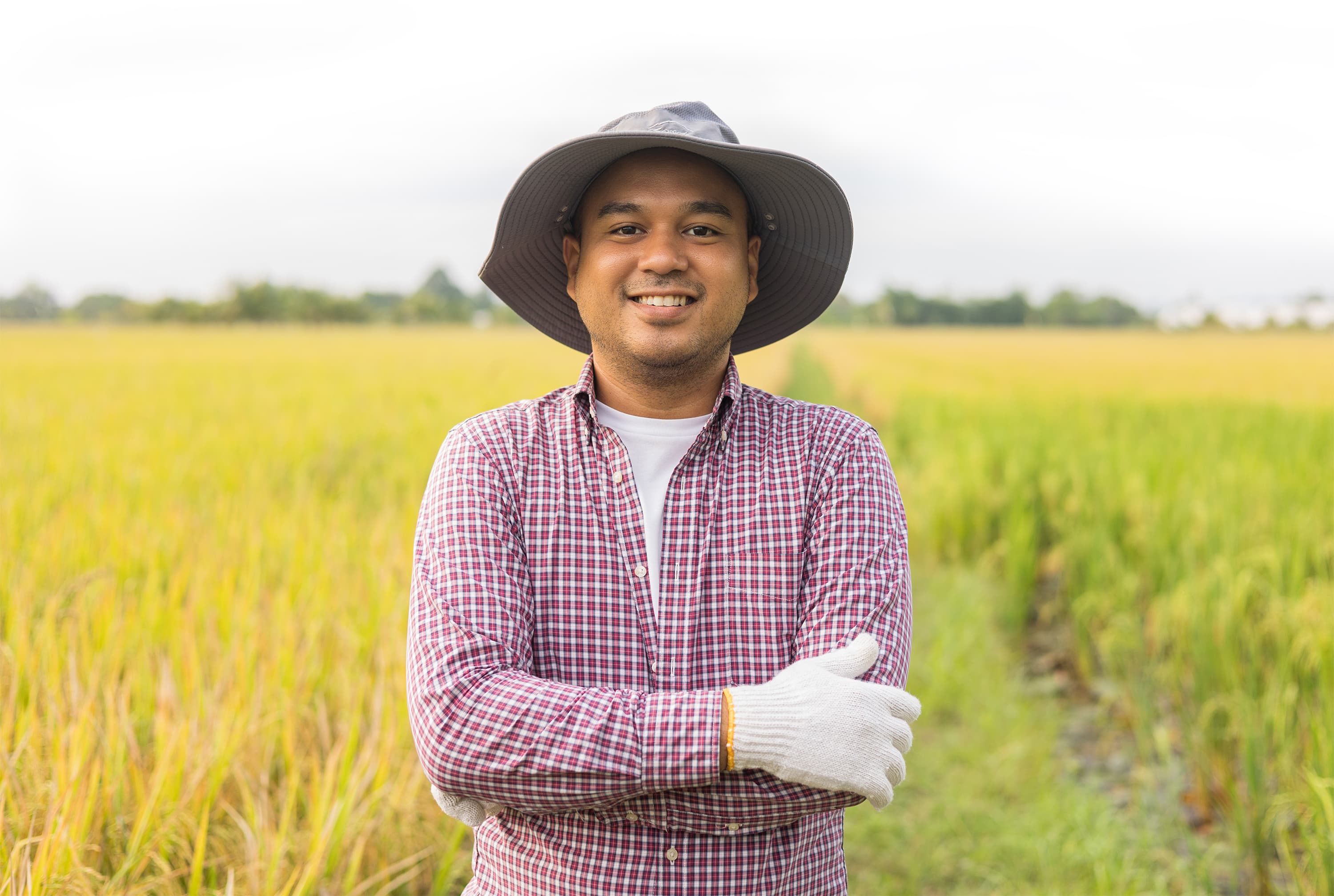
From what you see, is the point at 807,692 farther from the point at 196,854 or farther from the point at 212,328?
the point at 212,328

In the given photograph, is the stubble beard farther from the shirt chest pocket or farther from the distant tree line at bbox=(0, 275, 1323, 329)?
the distant tree line at bbox=(0, 275, 1323, 329)

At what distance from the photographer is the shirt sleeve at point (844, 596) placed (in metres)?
1.29

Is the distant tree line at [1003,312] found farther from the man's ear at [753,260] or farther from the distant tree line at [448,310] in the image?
the man's ear at [753,260]

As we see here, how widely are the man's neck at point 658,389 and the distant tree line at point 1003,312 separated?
85405mm

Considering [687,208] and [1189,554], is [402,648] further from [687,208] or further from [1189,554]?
[1189,554]

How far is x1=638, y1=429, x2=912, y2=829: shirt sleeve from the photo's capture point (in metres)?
1.29

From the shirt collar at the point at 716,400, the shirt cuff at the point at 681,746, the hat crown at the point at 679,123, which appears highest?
the hat crown at the point at 679,123

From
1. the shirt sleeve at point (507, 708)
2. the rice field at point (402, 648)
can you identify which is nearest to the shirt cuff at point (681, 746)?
the shirt sleeve at point (507, 708)

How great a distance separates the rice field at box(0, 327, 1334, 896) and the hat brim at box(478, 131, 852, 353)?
102cm

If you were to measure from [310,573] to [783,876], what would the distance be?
6.72 ft

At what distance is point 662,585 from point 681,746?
312 millimetres

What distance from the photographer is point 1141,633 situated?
402 centimetres

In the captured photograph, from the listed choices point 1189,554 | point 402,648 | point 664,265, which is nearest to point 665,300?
point 664,265

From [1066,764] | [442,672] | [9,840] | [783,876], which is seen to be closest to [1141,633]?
[1066,764]
